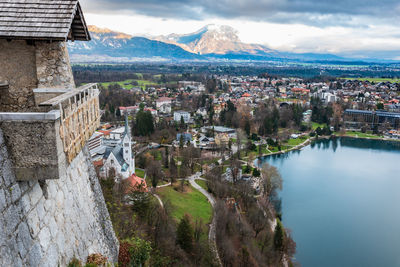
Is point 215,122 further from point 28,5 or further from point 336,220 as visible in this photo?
point 28,5

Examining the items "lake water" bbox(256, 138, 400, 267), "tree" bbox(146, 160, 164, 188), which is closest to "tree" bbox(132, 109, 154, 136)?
"tree" bbox(146, 160, 164, 188)

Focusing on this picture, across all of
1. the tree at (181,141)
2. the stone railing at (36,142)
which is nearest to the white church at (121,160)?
the tree at (181,141)

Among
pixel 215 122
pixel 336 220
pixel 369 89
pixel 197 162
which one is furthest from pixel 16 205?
pixel 369 89

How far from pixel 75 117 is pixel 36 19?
101 centimetres

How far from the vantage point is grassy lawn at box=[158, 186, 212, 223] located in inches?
575

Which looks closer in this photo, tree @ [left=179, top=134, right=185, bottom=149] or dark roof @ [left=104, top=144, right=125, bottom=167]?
dark roof @ [left=104, top=144, right=125, bottom=167]

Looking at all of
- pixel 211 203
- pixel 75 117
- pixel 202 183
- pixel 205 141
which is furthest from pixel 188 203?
pixel 75 117

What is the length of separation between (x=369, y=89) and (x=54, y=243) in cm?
6654

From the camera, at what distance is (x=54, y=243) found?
2.49m

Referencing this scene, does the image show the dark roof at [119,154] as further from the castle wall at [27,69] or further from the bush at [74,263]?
the bush at [74,263]

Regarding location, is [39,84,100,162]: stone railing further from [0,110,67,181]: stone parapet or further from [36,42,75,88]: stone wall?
[36,42,75,88]: stone wall

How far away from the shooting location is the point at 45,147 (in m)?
2.10

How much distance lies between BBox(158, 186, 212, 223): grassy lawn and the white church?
2.04m

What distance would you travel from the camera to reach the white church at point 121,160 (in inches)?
631
